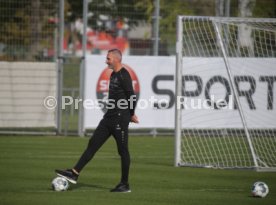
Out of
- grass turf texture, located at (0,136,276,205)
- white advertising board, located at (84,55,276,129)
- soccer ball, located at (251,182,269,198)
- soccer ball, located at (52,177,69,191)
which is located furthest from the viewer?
white advertising board, located at (84,55,276,129)

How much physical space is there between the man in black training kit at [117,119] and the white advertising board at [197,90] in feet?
36.5

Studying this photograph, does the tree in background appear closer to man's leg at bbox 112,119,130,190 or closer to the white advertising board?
the white advertising board

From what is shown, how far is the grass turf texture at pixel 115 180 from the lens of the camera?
12.2 meters

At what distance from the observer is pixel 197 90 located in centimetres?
2480

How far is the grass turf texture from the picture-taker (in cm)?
1223

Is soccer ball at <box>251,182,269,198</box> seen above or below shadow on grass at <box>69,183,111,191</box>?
above

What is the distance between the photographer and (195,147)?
70.1ft

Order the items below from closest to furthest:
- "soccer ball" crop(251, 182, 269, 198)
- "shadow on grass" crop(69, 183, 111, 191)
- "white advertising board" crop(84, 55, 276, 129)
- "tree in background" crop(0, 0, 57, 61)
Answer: "soccer ball" crop(251, 182, 269, 198)
"shadow on grass" crop(69, 183, 111, 191)
"tree in background" crop(0, 0, 57, 61)
"white advertising board" crop(84, 55, 276, 129)

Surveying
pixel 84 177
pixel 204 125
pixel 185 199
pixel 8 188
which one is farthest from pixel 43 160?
pixel 204 125

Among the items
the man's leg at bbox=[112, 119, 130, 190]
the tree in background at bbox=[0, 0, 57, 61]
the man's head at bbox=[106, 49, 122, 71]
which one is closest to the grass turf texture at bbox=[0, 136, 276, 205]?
the man's leg at bbox=[112, 119, 130, 190]

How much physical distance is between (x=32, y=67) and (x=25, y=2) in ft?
6.33

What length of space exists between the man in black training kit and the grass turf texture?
1.30 ft

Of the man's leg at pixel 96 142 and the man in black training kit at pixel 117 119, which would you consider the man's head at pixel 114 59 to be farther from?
the man's leg at pixel 96 142

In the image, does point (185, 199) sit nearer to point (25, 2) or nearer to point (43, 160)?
point (43, 160)
